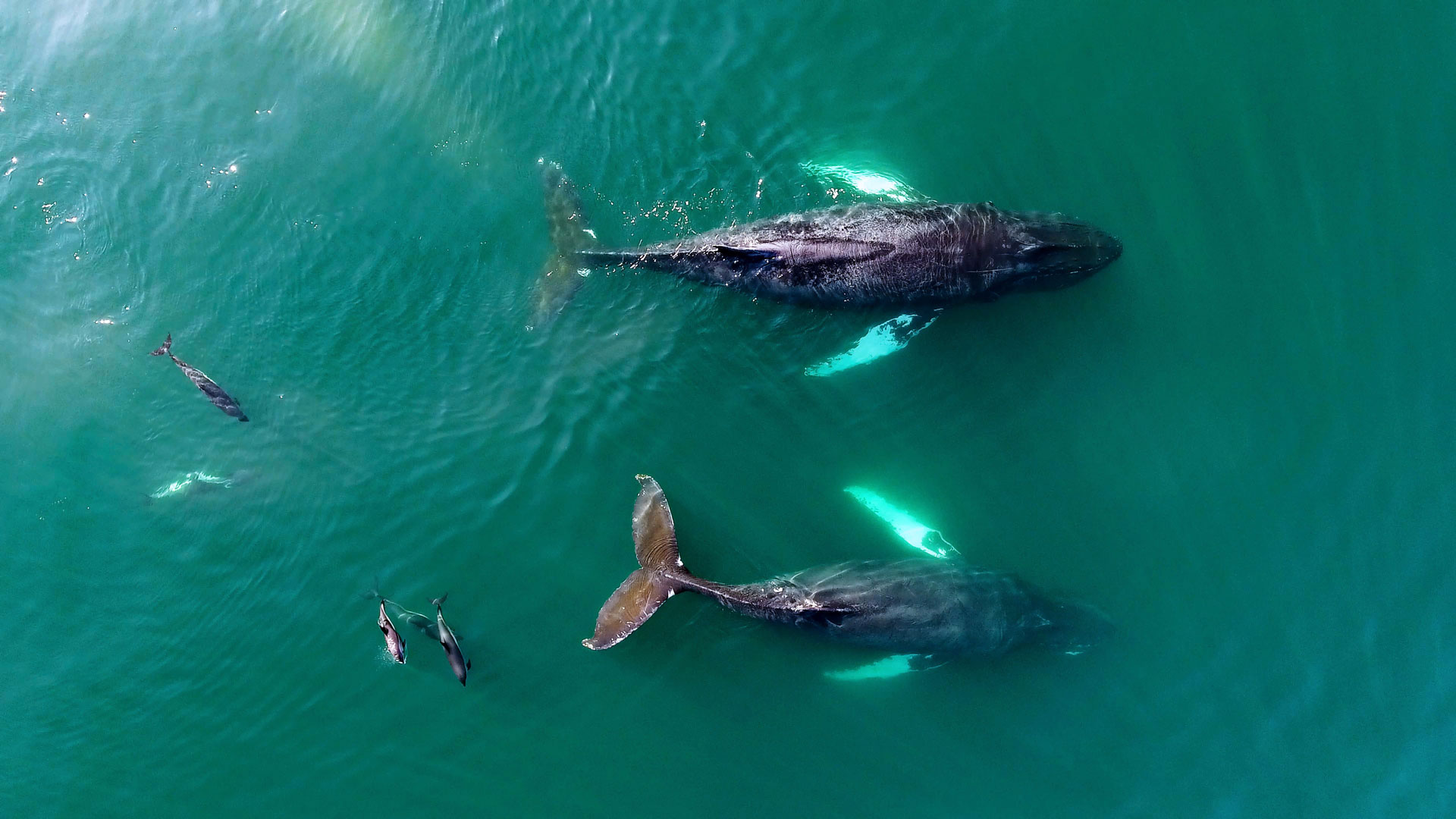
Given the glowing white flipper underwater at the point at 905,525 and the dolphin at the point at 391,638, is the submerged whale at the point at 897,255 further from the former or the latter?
the dolphin at the point at 391,638

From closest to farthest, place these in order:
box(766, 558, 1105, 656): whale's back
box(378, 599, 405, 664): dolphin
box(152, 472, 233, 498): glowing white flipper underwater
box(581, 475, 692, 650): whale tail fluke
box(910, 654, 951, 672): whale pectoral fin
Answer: box(378, 599, 405, 664): dolphin → box(766, 558, 1105, 656): whale's back → box(581, 475, 692, 650): whale tail fluke → box(910, 654, 951, 672): whale pectoral fin → box(152, 472, 233, 498): glowing white flipper underwater

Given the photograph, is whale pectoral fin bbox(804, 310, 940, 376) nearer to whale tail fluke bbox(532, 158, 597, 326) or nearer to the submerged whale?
the submerged whale

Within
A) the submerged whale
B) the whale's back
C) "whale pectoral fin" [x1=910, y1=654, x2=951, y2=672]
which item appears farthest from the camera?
"whale pectoral fin" [x1=910, y1=654, x2=951, y2=672]

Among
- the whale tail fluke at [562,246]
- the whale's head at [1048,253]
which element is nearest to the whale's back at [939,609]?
the whale's head at [1048,253]

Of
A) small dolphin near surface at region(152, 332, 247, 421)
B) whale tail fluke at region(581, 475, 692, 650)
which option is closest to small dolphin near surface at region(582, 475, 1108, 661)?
whale tail fluke at region(581, 475, 692, 650)

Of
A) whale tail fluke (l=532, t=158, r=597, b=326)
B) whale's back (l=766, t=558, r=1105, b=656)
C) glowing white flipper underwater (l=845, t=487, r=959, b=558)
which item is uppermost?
whale tail fluke (l=532, t=158, r=597, b=326)

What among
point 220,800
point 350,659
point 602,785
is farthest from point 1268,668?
point 220,800
